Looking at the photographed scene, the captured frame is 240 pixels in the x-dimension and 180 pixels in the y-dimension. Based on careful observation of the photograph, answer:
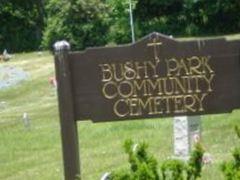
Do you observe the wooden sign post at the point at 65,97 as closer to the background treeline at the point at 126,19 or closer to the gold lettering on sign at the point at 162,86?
the gold lettering on sign at the point at 162,86

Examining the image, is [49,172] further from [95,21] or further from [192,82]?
[95,21]

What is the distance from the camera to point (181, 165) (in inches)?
207

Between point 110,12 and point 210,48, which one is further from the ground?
point 110,12

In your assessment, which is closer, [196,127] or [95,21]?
[196,127]

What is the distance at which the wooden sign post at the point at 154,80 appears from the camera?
669cm

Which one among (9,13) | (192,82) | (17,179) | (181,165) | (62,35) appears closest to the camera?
(181,165)

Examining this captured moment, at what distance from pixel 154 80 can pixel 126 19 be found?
40802 mm

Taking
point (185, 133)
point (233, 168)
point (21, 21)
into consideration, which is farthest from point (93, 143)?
point (21, 21)

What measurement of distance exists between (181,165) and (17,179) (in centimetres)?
677

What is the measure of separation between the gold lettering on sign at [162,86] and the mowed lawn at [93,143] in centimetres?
233

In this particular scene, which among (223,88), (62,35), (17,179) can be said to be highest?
(62,35)

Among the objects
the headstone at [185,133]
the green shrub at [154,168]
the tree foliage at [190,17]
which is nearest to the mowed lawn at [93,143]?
the headstone at [185,133]

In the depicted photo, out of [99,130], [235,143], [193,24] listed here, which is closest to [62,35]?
[193,24]

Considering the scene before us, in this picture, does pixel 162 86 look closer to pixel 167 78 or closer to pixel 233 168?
pixel 167 78
